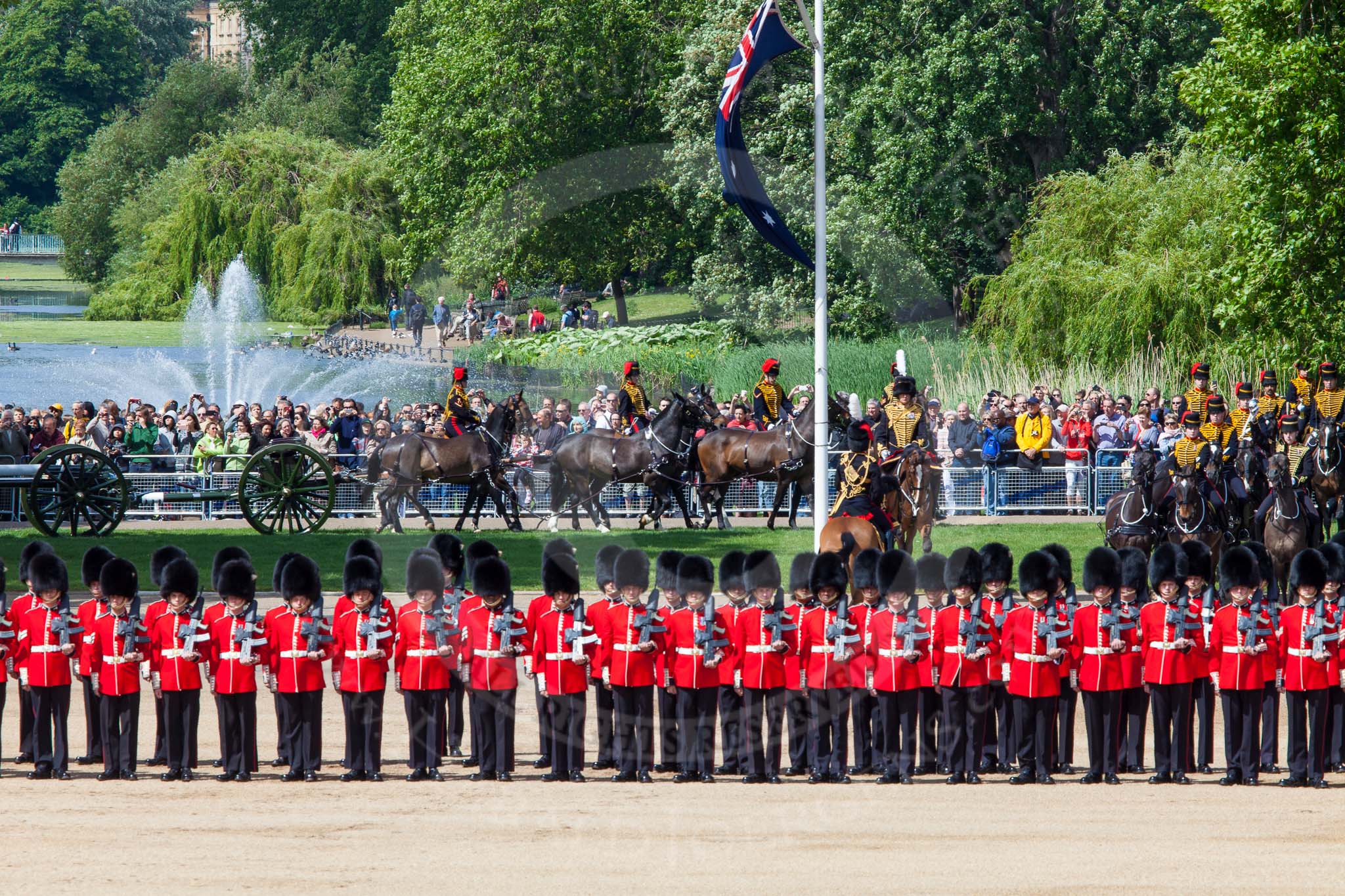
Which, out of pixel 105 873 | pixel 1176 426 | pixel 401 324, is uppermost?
pixel 401 324

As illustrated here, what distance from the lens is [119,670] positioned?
1073 cm

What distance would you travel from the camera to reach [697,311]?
145 feet

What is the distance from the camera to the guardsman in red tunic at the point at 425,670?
424 inches

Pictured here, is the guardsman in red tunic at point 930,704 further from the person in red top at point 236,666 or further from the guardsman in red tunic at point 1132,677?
the person in red top at point 236,666

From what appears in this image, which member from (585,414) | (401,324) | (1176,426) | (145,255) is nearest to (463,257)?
(401,324)

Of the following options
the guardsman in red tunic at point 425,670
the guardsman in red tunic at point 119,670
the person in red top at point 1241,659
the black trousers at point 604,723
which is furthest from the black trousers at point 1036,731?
the guardsman in red tunic at point 119,670

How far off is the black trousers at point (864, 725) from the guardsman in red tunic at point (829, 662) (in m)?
0.06

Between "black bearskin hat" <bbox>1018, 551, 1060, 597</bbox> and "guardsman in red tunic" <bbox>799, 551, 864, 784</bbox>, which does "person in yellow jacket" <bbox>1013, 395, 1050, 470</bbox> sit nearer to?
"black bearskin hat" <bbox>1018, 551, 1060, 597</bbox>

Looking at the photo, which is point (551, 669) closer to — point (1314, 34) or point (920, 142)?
point (1314, 34)

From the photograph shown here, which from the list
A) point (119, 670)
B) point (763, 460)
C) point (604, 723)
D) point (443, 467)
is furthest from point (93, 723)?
point (763, 460)

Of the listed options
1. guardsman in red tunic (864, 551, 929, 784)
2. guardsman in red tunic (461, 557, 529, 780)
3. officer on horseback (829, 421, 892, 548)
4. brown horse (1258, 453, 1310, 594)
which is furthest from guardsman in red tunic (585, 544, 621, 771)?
brown horse (1258, 453, 1310, 594)

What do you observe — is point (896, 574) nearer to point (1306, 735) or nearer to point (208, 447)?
point (1306, 735)

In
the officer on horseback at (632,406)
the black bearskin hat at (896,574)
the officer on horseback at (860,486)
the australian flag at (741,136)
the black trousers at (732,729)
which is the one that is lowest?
the black trousers at (732,729)

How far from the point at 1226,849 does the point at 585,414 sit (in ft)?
57.2
